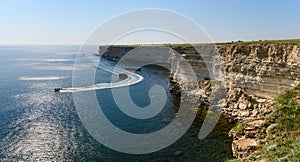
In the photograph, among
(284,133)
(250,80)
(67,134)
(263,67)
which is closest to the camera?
(284,133)

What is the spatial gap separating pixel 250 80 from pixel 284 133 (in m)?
19.3

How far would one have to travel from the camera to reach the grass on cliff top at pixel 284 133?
17578mm

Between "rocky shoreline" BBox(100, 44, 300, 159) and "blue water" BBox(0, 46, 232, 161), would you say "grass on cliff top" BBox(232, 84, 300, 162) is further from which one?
"blue water" BBox(0, 46, 232, 161)

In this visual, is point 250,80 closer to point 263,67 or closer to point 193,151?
point 263,67

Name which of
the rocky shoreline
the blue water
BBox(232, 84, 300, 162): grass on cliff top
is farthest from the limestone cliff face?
the blue water

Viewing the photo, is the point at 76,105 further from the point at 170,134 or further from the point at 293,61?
the point at 293,61

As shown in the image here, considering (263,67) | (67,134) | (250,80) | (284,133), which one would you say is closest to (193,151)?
(284,133)

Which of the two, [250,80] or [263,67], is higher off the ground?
[263,67]

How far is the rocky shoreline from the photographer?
1329 inches

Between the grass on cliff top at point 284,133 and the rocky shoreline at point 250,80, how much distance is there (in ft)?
6.74

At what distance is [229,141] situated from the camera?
1291 inches

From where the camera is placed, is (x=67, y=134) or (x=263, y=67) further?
(x=263, y=67)

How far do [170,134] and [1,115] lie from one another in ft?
107

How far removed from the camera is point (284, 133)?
24.0 m
